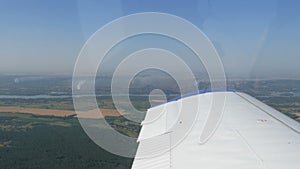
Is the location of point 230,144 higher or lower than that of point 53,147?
higher

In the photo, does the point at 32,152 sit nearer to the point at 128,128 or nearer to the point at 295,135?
the point at 128,128

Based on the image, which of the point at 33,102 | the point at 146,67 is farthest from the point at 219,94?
the point at 33,102

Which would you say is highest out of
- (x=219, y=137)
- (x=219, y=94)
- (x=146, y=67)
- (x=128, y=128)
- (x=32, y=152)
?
(x=146, y=67)

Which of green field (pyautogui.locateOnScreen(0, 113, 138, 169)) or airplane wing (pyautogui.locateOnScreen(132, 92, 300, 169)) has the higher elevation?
airplane wing (pyautogui.locateOnScreen(132, 92, 300, 169))

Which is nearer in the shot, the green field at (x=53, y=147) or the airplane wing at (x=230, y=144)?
the airplane wing at (x=230, y=144)

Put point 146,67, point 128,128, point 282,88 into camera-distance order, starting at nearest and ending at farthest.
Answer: point 146,67, point 128,128, point 282,88

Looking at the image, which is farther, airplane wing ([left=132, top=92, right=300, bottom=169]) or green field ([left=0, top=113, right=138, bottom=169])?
green field ([left=0, top=113, right=138, bottom=169])

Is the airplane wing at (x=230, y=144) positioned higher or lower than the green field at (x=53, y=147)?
higher

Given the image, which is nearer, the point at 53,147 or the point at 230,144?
the point at 230,144
